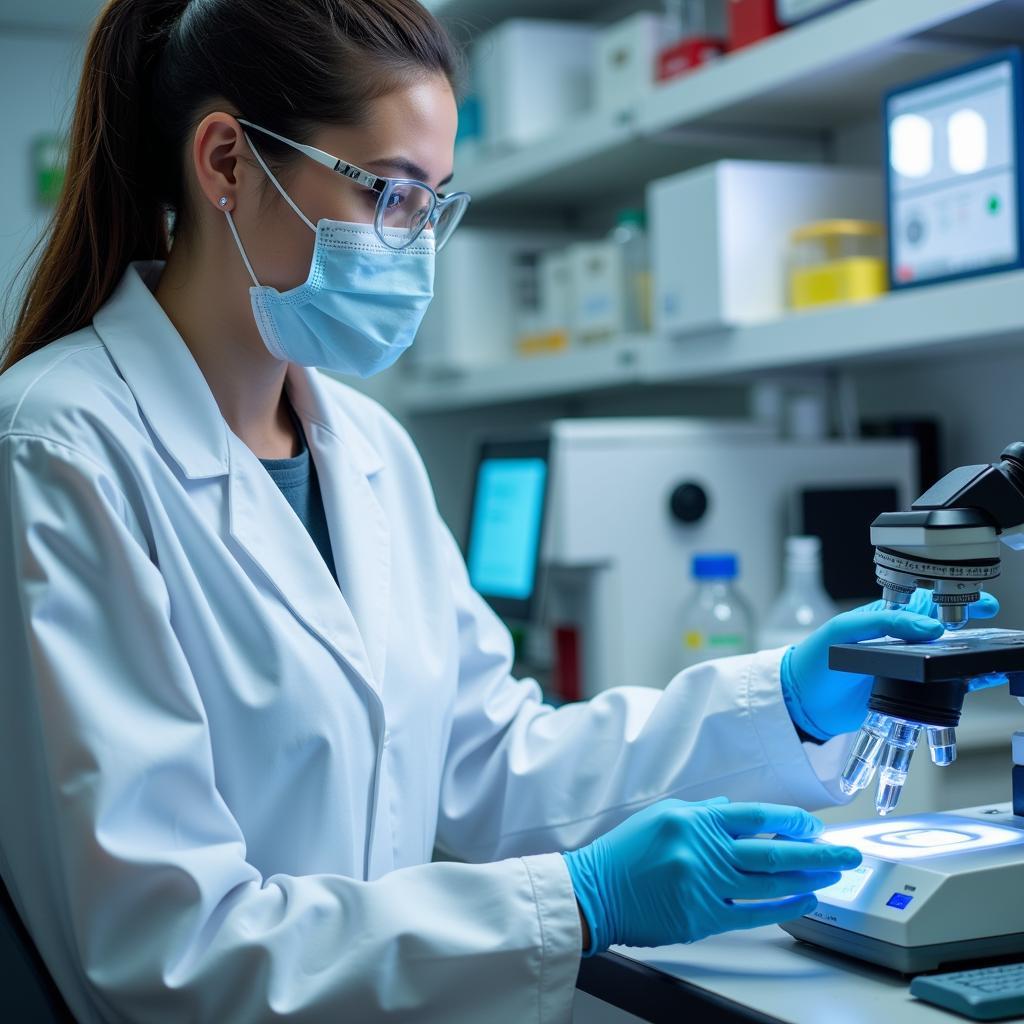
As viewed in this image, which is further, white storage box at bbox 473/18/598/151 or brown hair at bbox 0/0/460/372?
white storage box at bbox 473/18/598/151

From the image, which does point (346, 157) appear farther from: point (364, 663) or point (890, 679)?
point (890, 679)

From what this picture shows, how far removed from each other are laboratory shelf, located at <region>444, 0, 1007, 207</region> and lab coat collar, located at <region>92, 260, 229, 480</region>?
3.17ft

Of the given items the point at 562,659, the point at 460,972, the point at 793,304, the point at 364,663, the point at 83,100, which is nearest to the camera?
the point at 460,972

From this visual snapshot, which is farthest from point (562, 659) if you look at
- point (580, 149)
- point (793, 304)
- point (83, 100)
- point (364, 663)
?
point (83, 100)

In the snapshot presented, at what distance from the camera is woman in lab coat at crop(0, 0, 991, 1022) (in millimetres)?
882

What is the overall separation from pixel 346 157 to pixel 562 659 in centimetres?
116

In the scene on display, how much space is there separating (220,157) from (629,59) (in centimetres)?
125

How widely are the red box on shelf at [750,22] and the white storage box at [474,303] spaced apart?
35.3 inches

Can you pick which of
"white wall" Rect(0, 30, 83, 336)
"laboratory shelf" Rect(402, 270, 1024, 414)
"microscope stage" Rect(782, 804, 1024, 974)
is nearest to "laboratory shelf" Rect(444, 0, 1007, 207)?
"laboratory shelf" Rect(402, 270, 1024, 414)

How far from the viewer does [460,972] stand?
879mm

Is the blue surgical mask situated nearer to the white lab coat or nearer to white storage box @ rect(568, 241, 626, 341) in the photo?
the white lab coat

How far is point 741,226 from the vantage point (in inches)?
75.6

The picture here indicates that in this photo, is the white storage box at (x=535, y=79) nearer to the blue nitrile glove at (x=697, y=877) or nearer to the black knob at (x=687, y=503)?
the black knob at (x=687, y=503)

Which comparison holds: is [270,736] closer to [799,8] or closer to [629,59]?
[799,8]
